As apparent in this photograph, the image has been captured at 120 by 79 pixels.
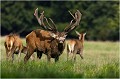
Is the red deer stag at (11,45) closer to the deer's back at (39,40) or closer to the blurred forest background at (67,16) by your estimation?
the deer's back at (39,40)

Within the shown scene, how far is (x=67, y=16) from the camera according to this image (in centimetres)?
5294

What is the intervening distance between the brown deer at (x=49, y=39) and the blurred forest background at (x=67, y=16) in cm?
3906

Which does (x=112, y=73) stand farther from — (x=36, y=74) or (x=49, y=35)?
(x=49, y=35)

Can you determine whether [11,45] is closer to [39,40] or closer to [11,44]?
[11,44]

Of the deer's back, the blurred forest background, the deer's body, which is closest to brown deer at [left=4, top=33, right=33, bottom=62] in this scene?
the deer's body

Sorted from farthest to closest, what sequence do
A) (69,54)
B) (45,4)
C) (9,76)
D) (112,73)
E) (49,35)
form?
(45,4) → (69,54) → (49,35) → (112,73) → (9,76)

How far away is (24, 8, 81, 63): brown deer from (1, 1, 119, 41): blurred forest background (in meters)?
39.1

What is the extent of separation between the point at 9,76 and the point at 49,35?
504 cm

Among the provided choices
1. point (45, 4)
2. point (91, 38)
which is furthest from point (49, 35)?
point (45, 4)

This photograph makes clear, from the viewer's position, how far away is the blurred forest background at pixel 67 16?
53.2 metres

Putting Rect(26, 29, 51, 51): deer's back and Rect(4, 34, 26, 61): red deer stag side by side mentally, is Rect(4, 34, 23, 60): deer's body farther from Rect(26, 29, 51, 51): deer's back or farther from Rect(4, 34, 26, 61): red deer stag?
Rect(26, 29, 51, 51): deer's back

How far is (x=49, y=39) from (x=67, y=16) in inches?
1573

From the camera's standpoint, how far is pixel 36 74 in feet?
27.8

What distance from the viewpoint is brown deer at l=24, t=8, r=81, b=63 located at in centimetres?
1248
